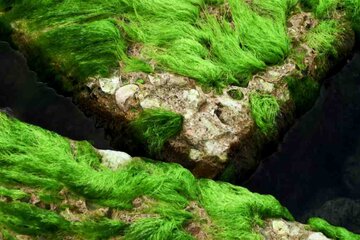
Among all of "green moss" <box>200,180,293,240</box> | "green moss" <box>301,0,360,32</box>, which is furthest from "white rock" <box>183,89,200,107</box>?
"green moss" <box>301,0,360,32</box>

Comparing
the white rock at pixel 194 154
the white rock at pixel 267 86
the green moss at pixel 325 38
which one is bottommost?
the white rock at pixel 194 154

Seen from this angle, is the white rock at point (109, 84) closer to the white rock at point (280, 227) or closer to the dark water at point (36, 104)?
the dark water at point (36, 104)

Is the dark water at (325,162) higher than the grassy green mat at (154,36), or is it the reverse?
the grassy green mat at (154,36)

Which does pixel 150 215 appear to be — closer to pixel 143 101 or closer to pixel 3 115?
pixel 143 101

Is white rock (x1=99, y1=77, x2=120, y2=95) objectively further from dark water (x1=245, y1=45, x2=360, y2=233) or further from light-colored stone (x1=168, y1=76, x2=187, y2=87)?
dark water (x1=245, y1=45, x2=360, y2=233)

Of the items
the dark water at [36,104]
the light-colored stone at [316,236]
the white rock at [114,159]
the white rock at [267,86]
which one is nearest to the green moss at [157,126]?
the white rock at [114,159]

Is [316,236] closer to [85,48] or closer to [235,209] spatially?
[235,209]

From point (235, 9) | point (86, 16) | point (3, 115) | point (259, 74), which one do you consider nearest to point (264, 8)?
point (235, 9)
